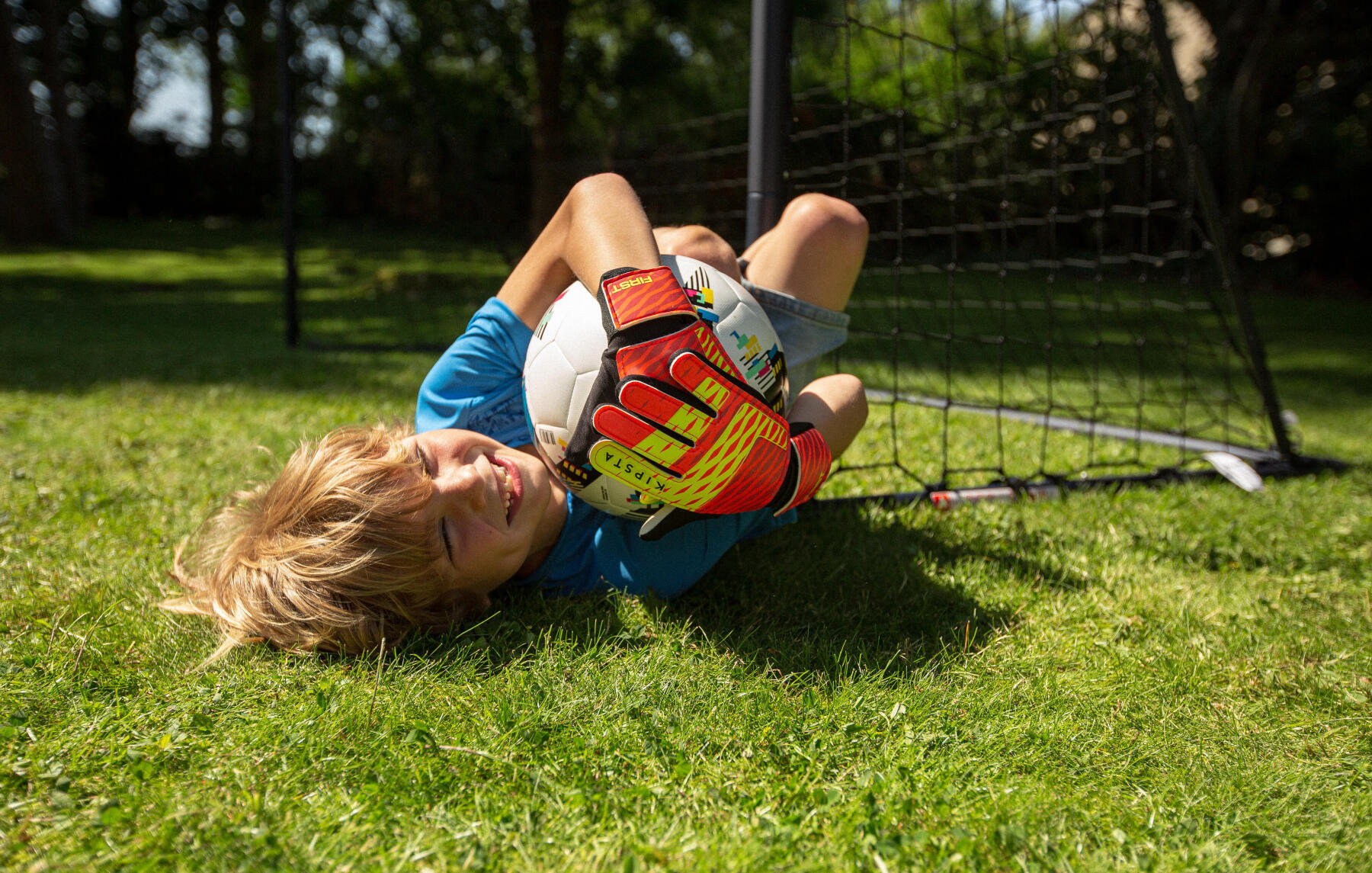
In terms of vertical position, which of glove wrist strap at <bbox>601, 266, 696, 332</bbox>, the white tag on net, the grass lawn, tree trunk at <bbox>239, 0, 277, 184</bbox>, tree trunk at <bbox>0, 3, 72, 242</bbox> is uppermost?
tree trunk at <bbox>239, 0, 277, 184</bbox>

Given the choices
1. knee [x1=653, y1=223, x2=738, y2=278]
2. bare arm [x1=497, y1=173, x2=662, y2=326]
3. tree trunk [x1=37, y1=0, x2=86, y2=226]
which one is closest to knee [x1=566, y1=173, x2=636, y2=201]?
bare arm [x1=497, y1=173, x2=662, y2=326]

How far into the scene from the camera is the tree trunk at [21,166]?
12.1 metres

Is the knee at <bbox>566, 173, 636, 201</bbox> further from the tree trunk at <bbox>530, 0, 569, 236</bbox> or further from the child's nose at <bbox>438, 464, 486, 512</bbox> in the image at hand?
the tree trunk at <bbox>530, 0, 569, 236</bbox>

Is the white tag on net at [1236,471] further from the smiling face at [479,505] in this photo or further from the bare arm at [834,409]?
the smiling face at [479,505]

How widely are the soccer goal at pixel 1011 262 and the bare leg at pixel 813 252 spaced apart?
1.31 ft

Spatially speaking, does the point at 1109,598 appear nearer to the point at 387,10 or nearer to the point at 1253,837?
the point at 1253,837

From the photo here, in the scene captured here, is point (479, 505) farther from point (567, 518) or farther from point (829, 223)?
point (829, 223)

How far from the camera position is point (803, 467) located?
5.86 ft

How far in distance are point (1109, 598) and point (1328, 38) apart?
13936mm

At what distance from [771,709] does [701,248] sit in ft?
3.66

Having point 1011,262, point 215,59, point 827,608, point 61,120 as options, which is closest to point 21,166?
point 61,120

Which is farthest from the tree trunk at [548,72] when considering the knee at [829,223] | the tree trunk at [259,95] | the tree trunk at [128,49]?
the tree trunk at [128,49]

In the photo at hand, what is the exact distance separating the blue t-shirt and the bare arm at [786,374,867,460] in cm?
27

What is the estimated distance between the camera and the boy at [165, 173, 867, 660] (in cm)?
180
